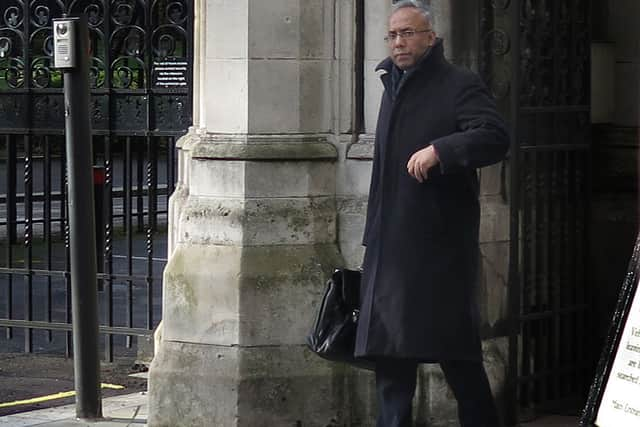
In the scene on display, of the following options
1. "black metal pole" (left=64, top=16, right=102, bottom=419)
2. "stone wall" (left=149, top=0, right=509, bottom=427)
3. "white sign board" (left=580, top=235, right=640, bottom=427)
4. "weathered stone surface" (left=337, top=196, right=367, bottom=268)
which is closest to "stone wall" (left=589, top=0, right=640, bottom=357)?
"stone wall" (left=149, top=0, right=509, bottom=427)

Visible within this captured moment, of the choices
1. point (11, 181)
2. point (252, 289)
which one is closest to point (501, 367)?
point (252, 289)

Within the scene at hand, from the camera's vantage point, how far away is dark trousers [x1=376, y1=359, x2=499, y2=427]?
21.0 ft

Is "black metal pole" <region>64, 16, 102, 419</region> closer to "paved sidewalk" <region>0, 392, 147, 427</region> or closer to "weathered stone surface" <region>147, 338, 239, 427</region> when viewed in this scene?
"paved sidewalk" <region>0, 392, 147, 427</region>

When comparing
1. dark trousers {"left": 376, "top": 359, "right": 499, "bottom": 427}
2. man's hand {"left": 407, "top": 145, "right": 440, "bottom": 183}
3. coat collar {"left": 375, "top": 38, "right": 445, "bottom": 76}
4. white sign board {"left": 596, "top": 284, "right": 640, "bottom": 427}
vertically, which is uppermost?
coat collar {"left": 375, "top": 38, "right": 445, "bottom": 76}

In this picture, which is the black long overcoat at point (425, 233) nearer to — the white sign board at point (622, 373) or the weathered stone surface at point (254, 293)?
the white sign board at point (622, 373)

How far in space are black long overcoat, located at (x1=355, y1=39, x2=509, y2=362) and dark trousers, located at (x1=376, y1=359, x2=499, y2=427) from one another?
89 mm

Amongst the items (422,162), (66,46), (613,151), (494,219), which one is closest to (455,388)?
(422,162)

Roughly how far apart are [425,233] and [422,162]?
0.34m

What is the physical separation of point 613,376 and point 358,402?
222 centimetres

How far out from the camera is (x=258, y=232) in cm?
765

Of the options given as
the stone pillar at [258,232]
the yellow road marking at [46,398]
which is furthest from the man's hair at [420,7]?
the yellow road marking at [46,398]

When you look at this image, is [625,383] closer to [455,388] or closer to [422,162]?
[455,388]

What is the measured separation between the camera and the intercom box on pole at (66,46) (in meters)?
8.06

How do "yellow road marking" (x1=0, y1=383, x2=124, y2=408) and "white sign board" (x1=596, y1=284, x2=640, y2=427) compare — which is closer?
"white sign board" (x1=596, y1=284, x2=640, y2=427)
